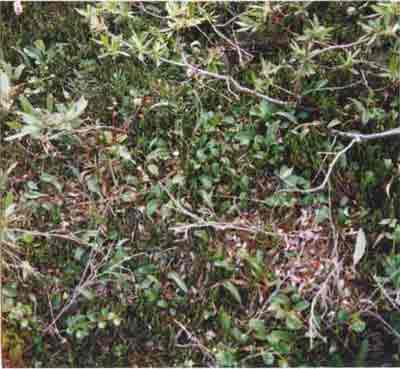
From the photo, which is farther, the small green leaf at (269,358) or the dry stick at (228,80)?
the dry stick at (228,80)

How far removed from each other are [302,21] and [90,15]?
2.66 feet

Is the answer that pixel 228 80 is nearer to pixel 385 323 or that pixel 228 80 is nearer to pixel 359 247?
pixel 359 247

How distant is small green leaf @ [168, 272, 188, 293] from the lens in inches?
88.2

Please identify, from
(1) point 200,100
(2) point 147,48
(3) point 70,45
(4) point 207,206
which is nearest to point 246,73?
(1) point 200,100

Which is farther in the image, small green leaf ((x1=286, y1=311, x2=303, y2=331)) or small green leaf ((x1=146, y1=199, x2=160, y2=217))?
small green leaf ((x1=146, y1=199, x2=160, y2=217))

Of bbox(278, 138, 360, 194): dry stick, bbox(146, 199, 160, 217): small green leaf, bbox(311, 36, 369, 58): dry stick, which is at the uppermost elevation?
bbox(311, 36, 369, 58): dry stick

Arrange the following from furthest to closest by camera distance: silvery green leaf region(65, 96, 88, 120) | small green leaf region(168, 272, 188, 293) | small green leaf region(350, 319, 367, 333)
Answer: silvery green leaf region(65, 96, 88, 120) < small green leaf region(168, 272, 188, 293) < small green leaf region(350, 319, 367, 333)

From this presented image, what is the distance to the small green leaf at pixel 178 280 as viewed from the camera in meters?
2.24

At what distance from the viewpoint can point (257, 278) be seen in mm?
2221

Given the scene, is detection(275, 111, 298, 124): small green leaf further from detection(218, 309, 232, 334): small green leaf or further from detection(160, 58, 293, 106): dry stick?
detection(218, 309, 232, 334): small green leaf

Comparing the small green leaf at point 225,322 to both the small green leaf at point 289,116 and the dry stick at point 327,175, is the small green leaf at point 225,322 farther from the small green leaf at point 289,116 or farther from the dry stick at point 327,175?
the small green leaf at point 289,116

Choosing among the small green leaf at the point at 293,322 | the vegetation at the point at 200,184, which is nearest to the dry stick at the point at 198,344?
the vegetation at the point at 200,184

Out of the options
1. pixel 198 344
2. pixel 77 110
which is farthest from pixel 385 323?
pixel 77 110

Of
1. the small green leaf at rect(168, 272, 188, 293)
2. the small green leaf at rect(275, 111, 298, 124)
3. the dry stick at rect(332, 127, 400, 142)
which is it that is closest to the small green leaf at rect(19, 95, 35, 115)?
the small green leaf at rect(168, 272, 188, 293)
